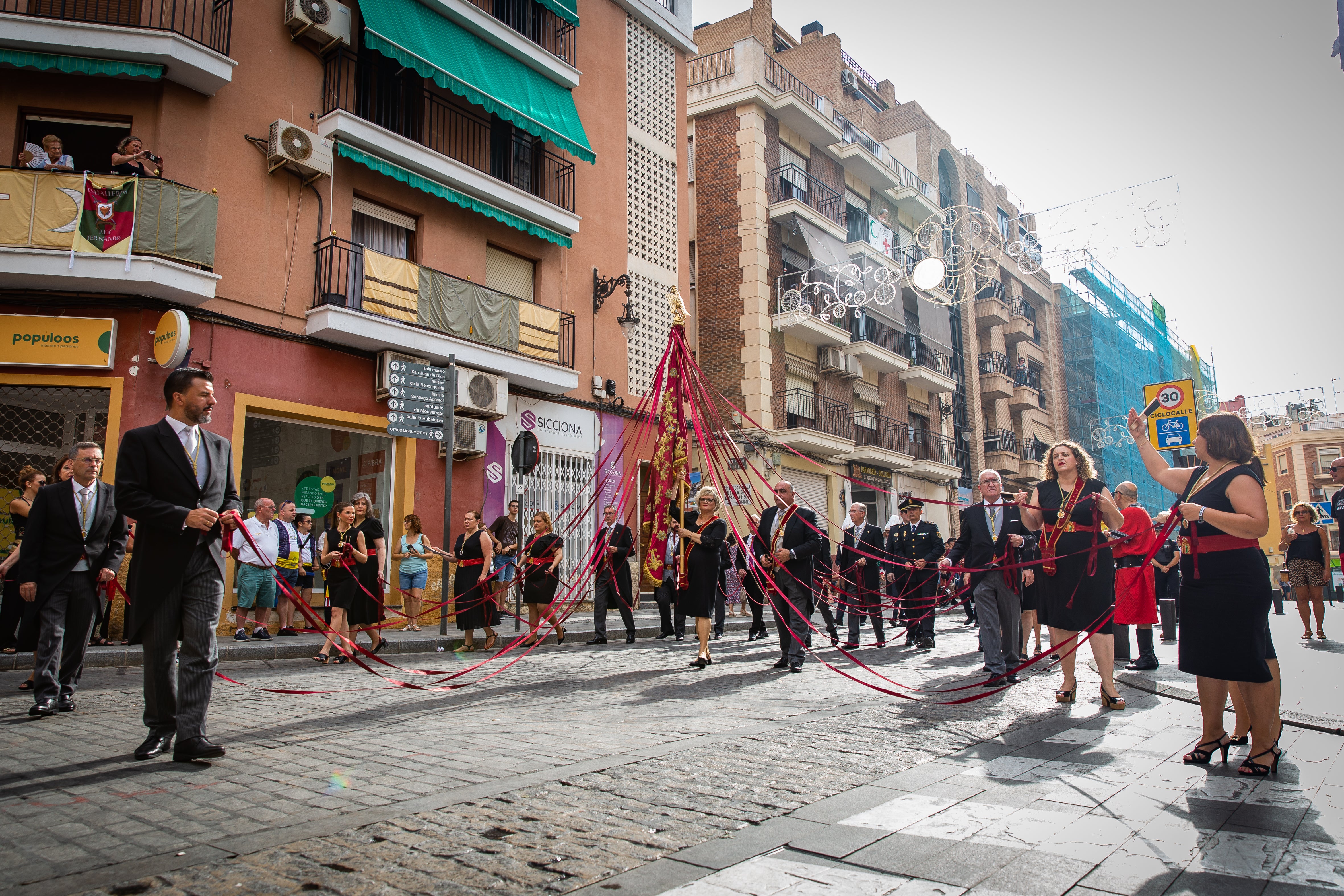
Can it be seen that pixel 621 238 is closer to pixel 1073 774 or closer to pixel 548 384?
pixel 548 384

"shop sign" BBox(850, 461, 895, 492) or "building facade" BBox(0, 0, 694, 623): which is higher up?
"building facade" BBox(0, 0, 694, 623)

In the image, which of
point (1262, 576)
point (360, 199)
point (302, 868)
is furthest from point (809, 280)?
point (302, 868)

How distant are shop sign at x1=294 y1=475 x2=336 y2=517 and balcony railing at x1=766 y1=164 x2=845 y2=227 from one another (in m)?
15.7

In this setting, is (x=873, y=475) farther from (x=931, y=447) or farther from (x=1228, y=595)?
(x=1228, y=595)

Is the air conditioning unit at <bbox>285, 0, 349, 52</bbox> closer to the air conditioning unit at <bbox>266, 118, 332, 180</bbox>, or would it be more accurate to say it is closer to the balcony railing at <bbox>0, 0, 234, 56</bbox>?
the balcony railing at <bbox>0, 0, 234, 56</bbox>

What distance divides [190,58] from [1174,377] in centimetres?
5947

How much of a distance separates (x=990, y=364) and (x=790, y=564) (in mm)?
32856

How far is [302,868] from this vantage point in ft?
9.41

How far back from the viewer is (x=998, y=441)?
38.6 meters

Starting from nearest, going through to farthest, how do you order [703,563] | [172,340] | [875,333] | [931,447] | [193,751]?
[193,751], [703,563], [172,340], [875,333], [931,447]

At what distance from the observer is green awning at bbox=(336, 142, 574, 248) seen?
14.5 m

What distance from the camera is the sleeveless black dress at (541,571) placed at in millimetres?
10977

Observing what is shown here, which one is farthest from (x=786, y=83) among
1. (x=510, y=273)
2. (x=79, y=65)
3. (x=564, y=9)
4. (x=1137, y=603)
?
(x=1137, y=603)

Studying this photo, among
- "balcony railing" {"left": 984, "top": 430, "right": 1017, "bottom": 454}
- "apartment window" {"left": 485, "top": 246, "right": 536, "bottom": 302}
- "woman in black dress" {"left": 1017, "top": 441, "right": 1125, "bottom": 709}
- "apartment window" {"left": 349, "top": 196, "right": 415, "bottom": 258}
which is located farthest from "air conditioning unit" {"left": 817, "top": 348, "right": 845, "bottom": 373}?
"woman in black dress" {"left": 1017, "top": 441, "right": 1125, "bottom": 709}
